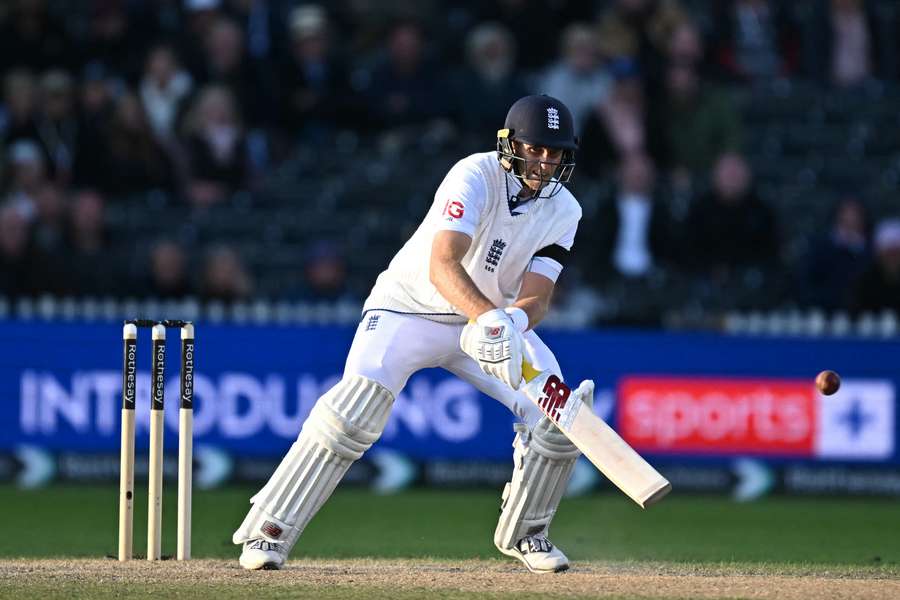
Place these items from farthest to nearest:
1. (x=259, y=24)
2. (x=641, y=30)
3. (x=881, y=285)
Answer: (x=259, y=24), (x=641, y=30), (x=881, y=285)

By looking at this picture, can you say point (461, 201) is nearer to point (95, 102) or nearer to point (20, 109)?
point (95, 102)

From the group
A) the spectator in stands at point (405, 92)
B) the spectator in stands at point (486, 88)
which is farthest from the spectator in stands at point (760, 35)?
the spectator in stands at point (405, 92)

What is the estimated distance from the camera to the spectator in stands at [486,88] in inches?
582

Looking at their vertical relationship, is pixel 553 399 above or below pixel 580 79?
below

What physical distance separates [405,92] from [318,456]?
8190 mm

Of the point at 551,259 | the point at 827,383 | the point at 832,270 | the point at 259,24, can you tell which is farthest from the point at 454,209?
the point at 259,24

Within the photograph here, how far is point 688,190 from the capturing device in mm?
13875

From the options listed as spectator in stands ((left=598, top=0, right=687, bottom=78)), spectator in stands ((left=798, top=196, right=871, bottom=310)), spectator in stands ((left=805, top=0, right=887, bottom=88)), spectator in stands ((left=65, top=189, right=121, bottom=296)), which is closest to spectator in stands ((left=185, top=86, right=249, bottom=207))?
spectator in stands ((left=65, top=189, right=121, bottom=296))

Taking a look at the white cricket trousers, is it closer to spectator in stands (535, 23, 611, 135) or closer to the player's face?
the player's face

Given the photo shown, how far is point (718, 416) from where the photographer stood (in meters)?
11.7

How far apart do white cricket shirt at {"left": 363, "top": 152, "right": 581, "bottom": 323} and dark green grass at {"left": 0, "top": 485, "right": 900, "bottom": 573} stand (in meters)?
1.67

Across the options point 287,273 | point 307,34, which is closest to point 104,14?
point 307,34

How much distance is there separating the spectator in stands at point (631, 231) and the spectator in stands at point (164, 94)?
362cm

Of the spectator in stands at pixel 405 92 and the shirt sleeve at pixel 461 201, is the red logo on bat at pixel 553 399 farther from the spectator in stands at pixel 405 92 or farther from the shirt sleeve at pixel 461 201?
the spectator in stands at pixel 405 92
